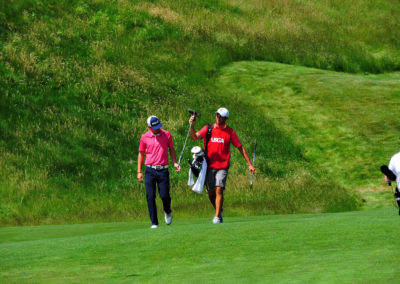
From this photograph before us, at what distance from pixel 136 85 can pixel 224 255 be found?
24.9m

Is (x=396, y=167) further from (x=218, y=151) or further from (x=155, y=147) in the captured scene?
(x=155, y=147)

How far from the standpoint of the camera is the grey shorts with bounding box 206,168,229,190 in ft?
54.6

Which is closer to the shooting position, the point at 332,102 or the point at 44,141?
the point at 44,141

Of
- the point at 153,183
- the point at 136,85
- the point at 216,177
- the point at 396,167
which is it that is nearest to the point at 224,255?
the point at 396,167

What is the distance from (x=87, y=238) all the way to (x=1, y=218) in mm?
9635

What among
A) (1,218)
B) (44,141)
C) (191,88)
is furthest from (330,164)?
(1,218)

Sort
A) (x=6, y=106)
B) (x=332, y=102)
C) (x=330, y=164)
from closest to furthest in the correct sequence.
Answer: (x=6, y=106), (x=330, y=164), (x=332, y=102)

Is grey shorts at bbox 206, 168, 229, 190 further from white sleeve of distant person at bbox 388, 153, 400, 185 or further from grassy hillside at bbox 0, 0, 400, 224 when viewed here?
grassy hillside at bbox 0, 0, 400, 224

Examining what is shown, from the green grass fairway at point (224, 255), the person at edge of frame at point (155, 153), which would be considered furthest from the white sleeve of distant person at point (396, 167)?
the person at edge of frame at point (155, 153)

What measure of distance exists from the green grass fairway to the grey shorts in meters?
1.94

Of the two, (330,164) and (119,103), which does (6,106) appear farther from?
(330,164)

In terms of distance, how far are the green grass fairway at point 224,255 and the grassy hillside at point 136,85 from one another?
10.6 m

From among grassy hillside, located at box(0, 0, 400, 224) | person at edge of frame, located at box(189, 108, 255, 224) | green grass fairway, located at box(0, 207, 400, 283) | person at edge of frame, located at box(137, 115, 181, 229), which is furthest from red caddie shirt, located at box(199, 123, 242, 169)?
grassy hillside, located at box(0, 0, 400, 224)

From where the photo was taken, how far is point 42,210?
23.8 m
